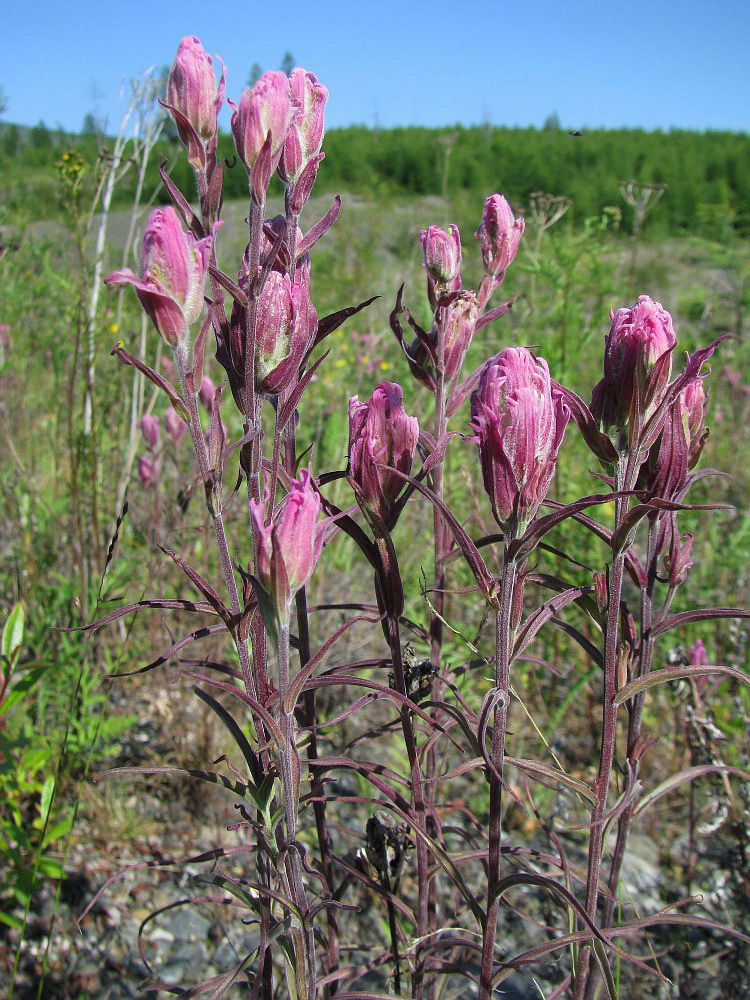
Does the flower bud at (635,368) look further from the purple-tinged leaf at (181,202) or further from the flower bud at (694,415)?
the purple-tinged leaf at (181,202)

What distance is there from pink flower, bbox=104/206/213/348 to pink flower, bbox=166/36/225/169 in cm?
13

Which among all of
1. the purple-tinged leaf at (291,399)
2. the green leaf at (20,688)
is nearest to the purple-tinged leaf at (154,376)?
the purple-tinged leaf at (291,399)

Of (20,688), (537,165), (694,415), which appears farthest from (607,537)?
(537,165)

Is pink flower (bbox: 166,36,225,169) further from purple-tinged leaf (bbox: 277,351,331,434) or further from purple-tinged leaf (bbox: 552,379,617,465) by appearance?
purple-tinged leaf (bbox: 552,379,617,465)

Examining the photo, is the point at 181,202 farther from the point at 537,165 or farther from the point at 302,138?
the point at 537,165

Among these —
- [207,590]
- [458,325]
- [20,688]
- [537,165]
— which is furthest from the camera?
[537,165]

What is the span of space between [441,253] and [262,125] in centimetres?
35

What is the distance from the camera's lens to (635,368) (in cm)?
81

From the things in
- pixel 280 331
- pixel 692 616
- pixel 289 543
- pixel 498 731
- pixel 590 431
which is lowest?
pixel 498 731

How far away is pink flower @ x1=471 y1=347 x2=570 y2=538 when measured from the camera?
0.75 meters

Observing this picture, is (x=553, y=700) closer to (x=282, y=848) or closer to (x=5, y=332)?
(x=282, y=848)

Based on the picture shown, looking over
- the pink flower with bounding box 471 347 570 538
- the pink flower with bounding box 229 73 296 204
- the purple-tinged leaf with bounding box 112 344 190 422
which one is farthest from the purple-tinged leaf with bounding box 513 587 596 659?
the pink flower with bounding box 229 73 296 204

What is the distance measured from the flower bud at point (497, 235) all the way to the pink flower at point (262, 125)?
430 mm

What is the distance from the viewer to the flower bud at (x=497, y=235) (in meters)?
1.17
